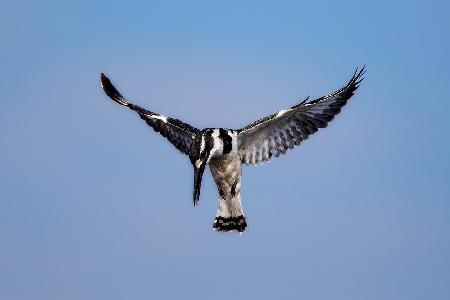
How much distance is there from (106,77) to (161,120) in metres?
2.07

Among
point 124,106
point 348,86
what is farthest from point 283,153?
point 124,106

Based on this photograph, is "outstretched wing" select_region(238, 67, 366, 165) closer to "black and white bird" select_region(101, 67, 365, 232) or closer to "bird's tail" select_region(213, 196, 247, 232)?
"black and white bird" select_region(101, 67, 365, 232)

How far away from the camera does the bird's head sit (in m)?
16.2

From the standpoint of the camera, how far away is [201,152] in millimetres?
16219

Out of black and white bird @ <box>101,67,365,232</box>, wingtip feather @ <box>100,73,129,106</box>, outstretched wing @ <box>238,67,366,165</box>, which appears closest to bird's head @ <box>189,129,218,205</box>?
black and white bird @ <box>101,67,365,232</box>

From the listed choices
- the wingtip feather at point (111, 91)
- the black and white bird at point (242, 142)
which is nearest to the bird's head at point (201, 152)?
the black and white bird at point (242, 142)

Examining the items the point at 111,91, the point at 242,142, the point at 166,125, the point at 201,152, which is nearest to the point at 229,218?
the point at 242,142

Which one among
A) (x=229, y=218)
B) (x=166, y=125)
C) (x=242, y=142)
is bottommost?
(x=229, y=218)

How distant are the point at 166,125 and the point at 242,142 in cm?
196

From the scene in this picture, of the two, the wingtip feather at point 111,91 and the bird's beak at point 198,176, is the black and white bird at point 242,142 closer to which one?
the bird's beak at point 198,176

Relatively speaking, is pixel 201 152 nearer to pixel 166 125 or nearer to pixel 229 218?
pixel 229 218

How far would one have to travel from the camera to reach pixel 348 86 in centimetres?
1703

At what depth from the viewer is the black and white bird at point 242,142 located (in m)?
16.4

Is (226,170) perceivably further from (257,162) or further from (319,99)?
(319,99)
